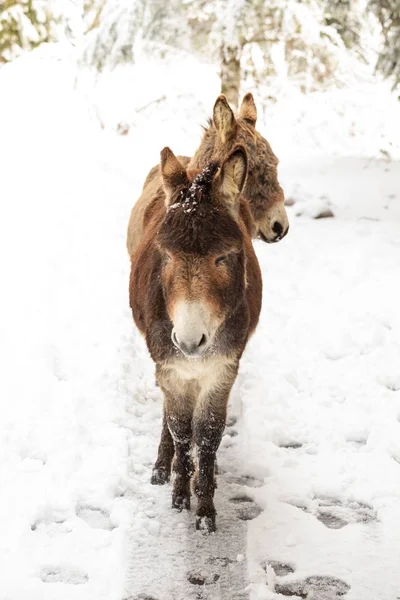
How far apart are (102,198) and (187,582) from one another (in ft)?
27.0

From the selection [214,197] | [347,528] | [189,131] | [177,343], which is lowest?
[189,131]

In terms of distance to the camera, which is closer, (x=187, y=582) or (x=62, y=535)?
(x=187, y=582)

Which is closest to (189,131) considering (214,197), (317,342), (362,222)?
(362,222)

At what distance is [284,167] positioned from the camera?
42.3ft

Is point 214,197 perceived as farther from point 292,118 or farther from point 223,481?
point 292,118

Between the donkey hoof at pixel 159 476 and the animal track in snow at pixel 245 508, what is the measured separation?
487 millimetres

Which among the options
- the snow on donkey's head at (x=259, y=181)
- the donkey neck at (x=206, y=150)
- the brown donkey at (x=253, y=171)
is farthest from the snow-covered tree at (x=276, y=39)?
the donkey neck at (x=206, y=150)

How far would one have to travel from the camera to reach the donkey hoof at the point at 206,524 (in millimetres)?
4430

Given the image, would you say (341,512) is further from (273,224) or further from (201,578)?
(273,224)

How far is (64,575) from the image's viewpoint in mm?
3895

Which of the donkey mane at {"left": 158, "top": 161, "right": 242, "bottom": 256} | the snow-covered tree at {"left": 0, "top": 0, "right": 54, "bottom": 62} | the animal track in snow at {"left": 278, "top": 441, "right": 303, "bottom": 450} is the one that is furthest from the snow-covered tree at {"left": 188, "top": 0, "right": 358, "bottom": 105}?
the donkey mane at {"left": 158, "top": 161, "right": 242, "bottom": 256}

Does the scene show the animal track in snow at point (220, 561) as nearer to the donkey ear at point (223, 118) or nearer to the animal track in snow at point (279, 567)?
the animal track in snow at point (279, 567)

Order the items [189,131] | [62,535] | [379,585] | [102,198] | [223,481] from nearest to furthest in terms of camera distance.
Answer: [379,585]
[62,535]
[223,481]
[102,198]
[189,131]

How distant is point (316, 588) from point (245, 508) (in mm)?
918
